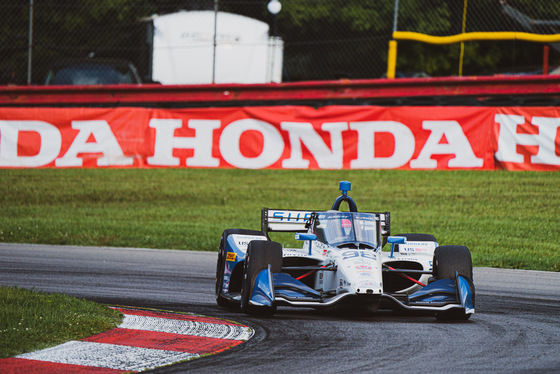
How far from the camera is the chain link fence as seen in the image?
19.3 m

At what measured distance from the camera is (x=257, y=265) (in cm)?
750

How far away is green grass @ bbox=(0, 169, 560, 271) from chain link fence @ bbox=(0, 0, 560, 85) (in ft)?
7.84

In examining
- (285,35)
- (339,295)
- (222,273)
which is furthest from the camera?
(285,35)

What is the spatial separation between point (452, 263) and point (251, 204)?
337 inches

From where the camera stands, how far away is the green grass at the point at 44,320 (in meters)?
5.84

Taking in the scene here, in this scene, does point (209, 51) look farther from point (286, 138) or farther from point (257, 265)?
point (257, 265)

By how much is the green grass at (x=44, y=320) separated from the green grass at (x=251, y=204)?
18.8 feet

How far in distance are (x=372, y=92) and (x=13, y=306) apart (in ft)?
34.3

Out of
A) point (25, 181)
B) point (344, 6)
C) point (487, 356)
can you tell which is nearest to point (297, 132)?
point (25, 181)

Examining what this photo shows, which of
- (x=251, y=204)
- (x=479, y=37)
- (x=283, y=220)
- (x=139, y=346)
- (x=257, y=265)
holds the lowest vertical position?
(x=139, y=346)

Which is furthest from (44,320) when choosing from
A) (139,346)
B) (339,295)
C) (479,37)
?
(479,37)

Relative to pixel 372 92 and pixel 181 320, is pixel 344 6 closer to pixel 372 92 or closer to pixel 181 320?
pixel 372 92

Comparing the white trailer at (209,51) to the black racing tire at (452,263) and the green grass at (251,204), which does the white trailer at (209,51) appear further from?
the black racing tire at (452,263)

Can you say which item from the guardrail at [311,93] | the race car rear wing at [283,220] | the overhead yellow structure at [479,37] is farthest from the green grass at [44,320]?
the overhead yellow structure at [479,37]
